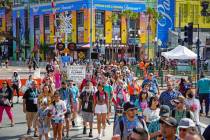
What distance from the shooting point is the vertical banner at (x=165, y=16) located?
206 ft

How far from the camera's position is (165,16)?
207 ft

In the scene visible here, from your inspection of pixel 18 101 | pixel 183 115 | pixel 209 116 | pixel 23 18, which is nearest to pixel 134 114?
pixel 183 115

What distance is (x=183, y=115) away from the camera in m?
9.23

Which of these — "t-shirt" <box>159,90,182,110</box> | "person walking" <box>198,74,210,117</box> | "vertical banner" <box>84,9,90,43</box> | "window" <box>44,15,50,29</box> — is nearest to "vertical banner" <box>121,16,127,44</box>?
"vertical banner" <box>84,9,90,43</box>

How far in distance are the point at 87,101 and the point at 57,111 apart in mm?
1983

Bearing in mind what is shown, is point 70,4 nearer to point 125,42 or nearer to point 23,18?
point 125,42

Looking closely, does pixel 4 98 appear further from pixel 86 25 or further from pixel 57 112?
pixel 86 25

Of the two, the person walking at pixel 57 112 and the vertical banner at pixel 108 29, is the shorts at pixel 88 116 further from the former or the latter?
Result: the vertical banner at pixel 108 29

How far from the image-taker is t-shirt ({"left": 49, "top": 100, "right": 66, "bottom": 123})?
39.0ft

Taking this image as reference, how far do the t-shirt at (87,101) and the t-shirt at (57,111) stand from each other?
1.81 metres

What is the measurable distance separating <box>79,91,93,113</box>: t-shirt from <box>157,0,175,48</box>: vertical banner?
5000 cm

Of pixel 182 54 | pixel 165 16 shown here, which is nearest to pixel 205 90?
pixel 182 54

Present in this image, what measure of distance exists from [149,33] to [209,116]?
48922 millimetres

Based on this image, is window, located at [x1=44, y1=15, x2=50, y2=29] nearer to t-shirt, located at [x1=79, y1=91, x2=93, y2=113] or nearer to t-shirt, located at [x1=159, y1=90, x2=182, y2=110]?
t-shirt, located at [x1=79, y1=91, x2=93, y2=113]
